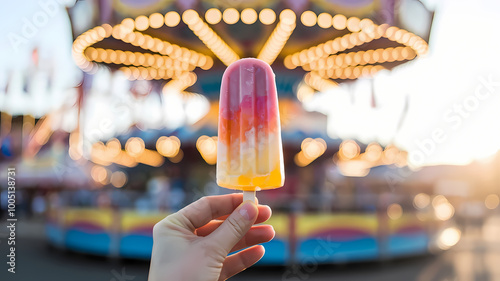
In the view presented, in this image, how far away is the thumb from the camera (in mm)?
1367

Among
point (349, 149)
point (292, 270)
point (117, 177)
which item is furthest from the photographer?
point (117, 177)

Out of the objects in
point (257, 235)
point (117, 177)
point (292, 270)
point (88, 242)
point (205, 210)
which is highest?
point (117, 177)

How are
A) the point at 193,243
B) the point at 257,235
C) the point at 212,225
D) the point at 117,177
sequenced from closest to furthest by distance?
the point at 193,243
the point at 212,225
the point at 257,235
the point at 117,177

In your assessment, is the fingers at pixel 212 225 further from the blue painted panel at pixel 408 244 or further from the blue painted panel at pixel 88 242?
the blue painted panel at pixel 408 244

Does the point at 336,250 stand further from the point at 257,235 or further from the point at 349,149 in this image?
the point at 257,235

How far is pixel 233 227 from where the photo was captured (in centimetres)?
140

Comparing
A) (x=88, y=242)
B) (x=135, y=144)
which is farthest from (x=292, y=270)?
(x=135, y=144)

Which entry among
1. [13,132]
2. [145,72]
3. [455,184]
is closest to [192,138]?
[145,72]

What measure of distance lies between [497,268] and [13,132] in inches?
876

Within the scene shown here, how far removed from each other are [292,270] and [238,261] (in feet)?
15.4

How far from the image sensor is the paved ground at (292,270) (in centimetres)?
593

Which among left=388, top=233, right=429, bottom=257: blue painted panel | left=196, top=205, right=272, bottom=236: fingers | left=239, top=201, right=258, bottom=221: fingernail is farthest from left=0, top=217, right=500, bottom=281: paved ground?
left=239, top=201, right=258, bottom=221: fingernail

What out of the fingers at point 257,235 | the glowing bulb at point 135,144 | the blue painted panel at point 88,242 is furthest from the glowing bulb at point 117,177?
the fingers at point 257,235

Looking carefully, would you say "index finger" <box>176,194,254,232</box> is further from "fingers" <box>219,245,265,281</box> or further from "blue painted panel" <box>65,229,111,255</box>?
"blue painted panel" <box>65,229,111,255</box>
